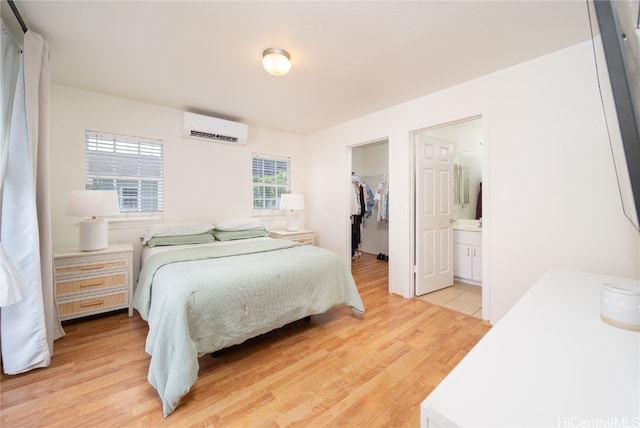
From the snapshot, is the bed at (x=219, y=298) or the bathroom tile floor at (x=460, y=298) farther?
the bathroom tile floor at (x=460, y=298)

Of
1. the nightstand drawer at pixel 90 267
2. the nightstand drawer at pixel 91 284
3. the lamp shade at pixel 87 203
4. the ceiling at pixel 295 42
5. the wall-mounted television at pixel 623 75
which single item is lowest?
the nightstand drawer at pixel 91 284

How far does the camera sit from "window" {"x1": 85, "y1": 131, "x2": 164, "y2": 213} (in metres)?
2.91

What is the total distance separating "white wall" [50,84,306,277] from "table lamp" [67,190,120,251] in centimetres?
42

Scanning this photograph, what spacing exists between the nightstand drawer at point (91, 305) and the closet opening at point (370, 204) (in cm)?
343

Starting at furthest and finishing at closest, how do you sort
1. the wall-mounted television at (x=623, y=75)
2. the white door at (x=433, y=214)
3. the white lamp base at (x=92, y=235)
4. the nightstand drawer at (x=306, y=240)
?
1. the nightstand drawer at (x=306, y=240)
2. the white door at (x=433, y=214)
3. the white lamp base at (x=92, y=235)
4. the wall-mounted television at (x=623, y=75)

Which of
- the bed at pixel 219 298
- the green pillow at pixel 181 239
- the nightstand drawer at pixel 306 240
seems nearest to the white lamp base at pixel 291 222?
the nightstand drawer at pixel 306 240

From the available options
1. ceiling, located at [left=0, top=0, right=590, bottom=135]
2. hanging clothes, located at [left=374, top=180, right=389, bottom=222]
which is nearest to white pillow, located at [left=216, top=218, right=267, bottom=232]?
ceiling, located at [left=0, top=0, right=590, bottom=135]

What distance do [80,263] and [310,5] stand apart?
293 cm

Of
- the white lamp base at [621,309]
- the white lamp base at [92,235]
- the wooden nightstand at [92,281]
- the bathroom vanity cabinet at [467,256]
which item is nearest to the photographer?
the white lamp base at [621,309]

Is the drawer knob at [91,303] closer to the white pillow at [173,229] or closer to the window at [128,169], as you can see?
the white pillow at [173,229]

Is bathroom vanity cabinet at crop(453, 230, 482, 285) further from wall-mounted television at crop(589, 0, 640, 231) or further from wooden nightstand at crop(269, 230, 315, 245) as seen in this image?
wall-mounted television at crop(589, 0, 640, 231)

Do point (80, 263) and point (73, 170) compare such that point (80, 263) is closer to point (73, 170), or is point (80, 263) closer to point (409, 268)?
point (73, 170)

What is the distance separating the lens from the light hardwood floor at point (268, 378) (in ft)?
4.62

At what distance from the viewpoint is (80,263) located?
7.91 ft
